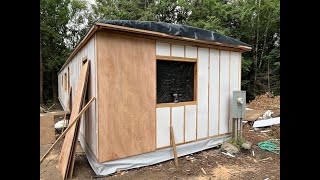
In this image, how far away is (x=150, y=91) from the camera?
13.9 feet

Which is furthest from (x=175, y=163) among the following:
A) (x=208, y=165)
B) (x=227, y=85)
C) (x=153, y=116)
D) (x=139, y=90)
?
(x=227, y=85)

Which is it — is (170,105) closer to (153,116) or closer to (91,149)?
(153,116)

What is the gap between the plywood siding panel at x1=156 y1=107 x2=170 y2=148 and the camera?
14.3ft

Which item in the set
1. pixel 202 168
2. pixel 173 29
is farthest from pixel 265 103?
pixel 173 29

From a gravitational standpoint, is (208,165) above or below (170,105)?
below

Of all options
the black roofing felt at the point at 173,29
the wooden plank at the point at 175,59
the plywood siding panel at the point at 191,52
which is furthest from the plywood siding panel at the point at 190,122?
the black roofing felt at the point at 173,29

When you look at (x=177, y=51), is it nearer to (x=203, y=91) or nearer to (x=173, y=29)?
(x=173, y=29)

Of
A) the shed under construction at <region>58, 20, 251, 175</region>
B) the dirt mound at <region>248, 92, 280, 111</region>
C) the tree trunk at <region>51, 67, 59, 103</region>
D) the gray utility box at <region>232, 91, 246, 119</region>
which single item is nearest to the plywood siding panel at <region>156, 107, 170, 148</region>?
the shed under construction at <region>58, 20, 251, 175</region>

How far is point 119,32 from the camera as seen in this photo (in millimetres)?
3797

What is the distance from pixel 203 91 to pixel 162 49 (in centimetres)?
149
